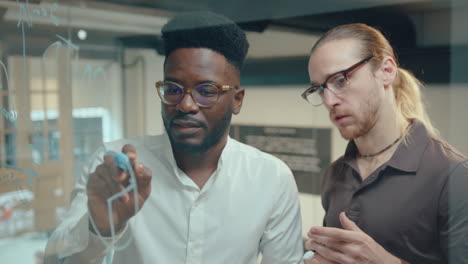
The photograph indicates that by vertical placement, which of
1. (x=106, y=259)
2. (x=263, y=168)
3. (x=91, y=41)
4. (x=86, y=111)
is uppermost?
(x=91, y=41)

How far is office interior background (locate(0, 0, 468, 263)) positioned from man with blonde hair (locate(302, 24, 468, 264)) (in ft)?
0.10

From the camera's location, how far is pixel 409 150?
0.68 meters

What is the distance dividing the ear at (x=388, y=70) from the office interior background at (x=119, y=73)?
2 cm

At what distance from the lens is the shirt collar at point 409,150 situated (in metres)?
0.67

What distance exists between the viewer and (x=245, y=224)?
70cm

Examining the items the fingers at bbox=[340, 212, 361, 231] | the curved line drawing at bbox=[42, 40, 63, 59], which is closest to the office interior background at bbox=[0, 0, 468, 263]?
the curved line drawing at bbox=[42, 40, 63, 59]

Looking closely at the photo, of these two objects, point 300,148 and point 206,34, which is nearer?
point 206,34

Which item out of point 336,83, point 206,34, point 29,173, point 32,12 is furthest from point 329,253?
point 32,12

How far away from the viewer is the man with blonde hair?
2.13 feet

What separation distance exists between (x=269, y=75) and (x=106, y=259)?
422 mm

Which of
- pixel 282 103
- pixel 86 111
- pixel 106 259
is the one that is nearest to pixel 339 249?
pixel 282 103

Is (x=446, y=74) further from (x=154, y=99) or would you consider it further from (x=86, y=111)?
(x=86, y=111)

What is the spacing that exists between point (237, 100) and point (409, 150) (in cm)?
31

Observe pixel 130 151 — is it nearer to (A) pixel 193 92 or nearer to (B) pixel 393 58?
(A) pixel 193 92
